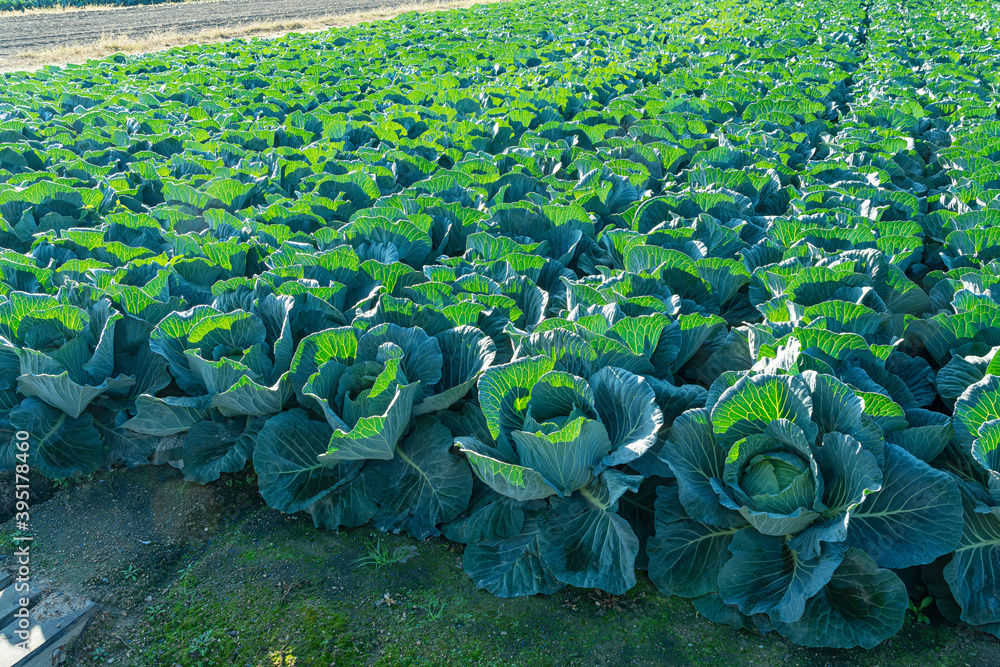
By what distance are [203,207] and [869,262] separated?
4.98 metres

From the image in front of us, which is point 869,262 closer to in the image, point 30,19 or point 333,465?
point 333,465

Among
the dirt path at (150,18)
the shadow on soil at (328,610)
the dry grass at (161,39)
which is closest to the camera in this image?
the shadow on soil at (328,610)

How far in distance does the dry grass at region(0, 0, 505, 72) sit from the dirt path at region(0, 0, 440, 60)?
0.80 metres

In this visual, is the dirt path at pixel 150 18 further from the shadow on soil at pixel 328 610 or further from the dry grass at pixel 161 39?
the shadow on soil at pixel 328 610

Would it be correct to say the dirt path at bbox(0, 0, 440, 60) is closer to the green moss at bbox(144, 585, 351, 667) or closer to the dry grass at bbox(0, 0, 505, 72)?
the dry grass at bbox(0, 0, 505, 72)

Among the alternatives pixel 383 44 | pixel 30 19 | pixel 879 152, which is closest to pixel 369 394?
pixel 879 152

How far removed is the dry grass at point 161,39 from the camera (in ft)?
57.8

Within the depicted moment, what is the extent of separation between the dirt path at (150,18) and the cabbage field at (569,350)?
20.4 meters

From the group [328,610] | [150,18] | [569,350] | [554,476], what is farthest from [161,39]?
[554,476]

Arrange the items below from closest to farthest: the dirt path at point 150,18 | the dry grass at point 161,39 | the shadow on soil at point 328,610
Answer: the shadow on soil at point 328,610 → the dry grass at point 161,39 → the dirt path at point 150,18

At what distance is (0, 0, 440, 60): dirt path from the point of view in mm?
22281

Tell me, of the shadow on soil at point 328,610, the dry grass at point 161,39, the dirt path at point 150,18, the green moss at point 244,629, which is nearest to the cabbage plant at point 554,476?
the shadow on soil at point 328,610

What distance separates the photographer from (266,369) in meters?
3.22

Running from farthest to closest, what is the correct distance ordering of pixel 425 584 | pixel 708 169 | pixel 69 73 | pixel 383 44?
pixel 383 44 → pixel 69 73 → pixel 708 169 → pixel 425 584
